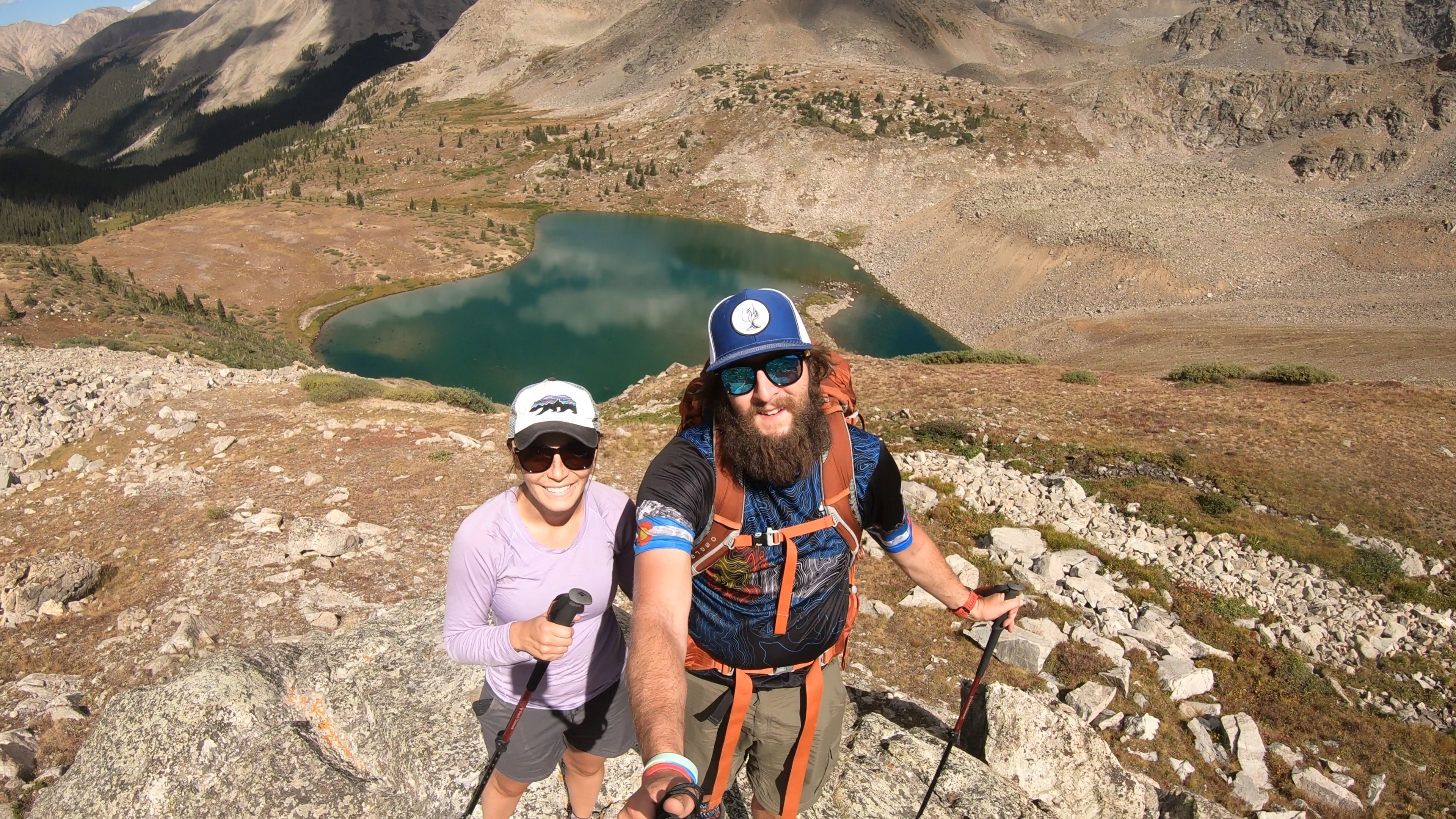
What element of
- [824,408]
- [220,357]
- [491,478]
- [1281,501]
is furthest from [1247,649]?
[220,357]

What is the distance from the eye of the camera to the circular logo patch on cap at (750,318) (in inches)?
129

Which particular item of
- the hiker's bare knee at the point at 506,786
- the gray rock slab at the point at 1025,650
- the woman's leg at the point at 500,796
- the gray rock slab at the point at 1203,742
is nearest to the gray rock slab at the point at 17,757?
the woman's leg at the point at 500,796

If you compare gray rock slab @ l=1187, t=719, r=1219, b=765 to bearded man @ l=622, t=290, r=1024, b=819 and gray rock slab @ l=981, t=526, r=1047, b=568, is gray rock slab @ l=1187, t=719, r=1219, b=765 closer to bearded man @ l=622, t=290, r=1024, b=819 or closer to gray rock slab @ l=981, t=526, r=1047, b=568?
gray rock slab @ l=981, t=526, r=1047, b=568

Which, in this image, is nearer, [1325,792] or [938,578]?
[938,578]

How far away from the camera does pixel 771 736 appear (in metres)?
3.65

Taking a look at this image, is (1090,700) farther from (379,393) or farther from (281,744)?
(379,393)

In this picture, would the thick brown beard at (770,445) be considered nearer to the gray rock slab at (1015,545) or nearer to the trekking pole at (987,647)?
the trekking pole at (987,647)

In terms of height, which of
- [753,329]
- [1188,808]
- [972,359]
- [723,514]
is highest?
[753,329]

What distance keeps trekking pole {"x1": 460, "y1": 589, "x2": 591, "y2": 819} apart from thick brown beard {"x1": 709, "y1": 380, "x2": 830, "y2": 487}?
95 cm

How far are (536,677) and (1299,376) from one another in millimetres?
25788

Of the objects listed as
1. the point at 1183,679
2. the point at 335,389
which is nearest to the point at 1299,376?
the point at 1183,679

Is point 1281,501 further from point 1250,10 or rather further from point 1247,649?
point 1250,10

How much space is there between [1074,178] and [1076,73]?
59.8 m

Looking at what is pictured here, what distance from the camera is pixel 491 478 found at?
44.7ft
